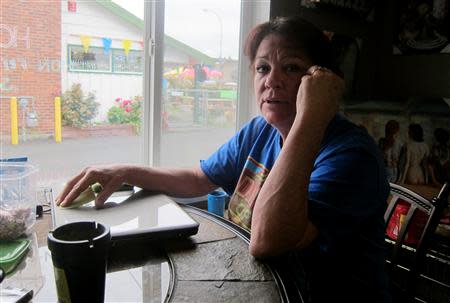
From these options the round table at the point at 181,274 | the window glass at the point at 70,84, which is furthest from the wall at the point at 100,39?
the round table at the point at 181,274

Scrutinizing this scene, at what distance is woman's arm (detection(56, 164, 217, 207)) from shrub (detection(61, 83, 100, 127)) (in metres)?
0.58

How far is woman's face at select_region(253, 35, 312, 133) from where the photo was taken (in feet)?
3.62

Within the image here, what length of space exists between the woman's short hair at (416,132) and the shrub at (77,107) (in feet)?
4.91

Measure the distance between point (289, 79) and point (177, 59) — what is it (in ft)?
2.96

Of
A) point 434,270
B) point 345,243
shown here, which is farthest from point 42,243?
point 434,270

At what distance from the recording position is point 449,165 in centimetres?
188

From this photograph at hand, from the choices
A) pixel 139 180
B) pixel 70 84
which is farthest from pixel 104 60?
pixel 139 180

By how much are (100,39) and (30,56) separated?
0.29m

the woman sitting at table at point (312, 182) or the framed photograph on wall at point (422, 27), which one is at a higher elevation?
the framed photograph on wall at point (422, 27)

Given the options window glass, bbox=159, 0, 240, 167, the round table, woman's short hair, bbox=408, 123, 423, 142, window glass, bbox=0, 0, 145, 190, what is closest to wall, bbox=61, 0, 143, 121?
window glass, bbox=0, 0, 145, 190

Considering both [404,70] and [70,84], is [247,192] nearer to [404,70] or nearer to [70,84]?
[70,84]

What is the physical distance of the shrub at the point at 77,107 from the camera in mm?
1658

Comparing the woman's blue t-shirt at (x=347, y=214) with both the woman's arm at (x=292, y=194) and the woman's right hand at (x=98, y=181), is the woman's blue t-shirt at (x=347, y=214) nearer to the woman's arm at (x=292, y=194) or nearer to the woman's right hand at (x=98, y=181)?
the woman's arm at (x=292, y=194)

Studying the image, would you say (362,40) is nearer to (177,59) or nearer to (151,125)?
(177,59)
